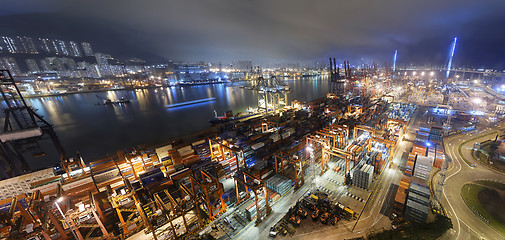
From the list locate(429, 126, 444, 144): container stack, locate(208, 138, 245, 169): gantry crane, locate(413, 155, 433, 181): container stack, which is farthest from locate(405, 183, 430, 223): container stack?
locate(429, 126, 444, 144): container stack

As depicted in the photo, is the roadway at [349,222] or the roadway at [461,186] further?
the roadway at [349,222]

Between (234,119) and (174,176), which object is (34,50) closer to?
(234,119)

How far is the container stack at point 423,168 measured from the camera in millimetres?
20905

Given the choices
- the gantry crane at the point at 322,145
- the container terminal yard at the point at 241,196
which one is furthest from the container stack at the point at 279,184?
the gantry crane at the point at 322,145

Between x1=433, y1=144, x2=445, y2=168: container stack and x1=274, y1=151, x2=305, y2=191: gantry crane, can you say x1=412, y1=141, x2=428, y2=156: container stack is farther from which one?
x1=274, y1=151, x2=305, y2=191: gantry crane

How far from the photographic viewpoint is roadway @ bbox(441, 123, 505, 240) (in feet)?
52.0

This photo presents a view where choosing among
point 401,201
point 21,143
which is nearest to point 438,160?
point 401,201

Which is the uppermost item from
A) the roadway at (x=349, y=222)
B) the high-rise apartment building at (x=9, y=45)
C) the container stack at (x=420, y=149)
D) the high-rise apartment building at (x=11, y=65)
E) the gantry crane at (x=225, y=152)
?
the high-rise apartment building at (x=9, y=45)

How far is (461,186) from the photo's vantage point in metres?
21.4

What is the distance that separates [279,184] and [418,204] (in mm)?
13765

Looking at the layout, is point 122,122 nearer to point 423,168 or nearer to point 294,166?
point 294,166

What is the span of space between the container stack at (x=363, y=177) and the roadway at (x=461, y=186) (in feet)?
23.4

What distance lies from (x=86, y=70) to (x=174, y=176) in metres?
233

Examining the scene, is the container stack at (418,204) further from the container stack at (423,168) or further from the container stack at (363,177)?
the container stack at (423,168)
